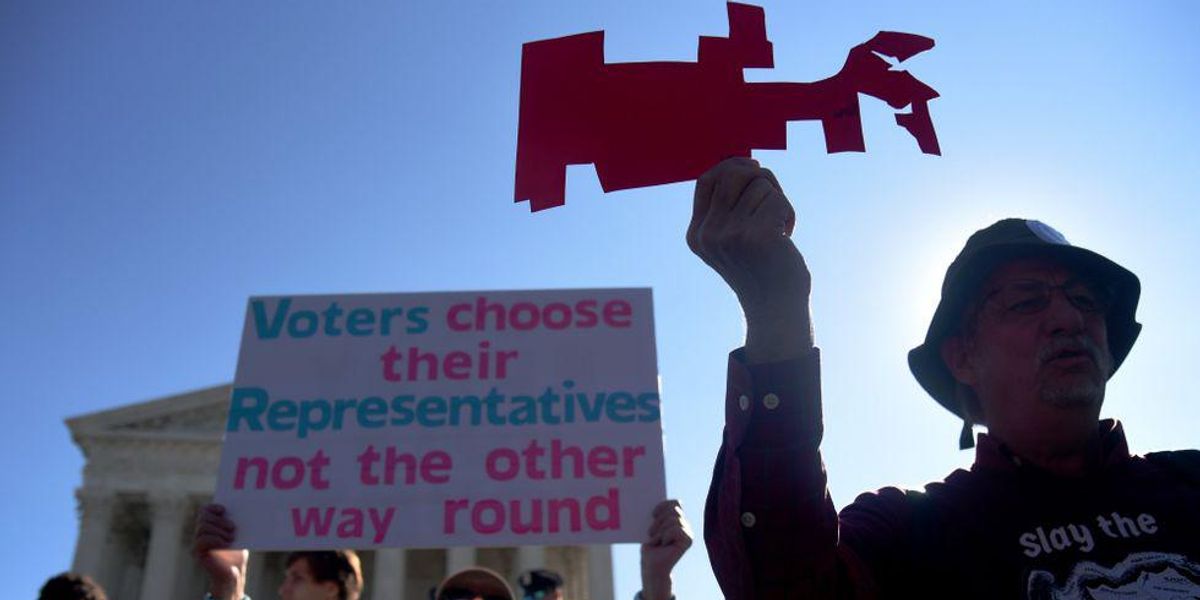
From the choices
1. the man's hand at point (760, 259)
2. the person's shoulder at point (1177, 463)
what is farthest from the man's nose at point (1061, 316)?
the man's hand at point (760, 259)

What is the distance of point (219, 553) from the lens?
370 cm

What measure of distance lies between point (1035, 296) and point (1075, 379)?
240 mm

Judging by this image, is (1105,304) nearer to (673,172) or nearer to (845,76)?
(845,76)

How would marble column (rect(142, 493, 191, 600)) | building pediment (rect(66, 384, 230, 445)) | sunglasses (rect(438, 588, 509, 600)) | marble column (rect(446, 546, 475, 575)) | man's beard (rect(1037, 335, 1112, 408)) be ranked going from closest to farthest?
man's beard (rect(1037, 335, 1112, 408)) → sunglasses (rect(438, 588, 509, 600)) → marble column (rect(446, 546, 475, 575)) → marble column (rect(142, 493, 191, 600)) → building pediment (rect(66, 384, 230, 445))

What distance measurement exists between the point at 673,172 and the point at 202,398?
37817mm

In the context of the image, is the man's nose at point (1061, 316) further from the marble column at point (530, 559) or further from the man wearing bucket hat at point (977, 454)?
the marble column at point (530, 559)

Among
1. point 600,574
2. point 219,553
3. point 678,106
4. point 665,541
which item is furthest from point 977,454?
point 600,574

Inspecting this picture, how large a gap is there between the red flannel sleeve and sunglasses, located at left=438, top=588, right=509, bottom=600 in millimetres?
3530

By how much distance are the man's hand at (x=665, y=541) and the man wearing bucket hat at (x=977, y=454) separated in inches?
51.5

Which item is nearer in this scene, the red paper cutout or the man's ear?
the red paper cutout

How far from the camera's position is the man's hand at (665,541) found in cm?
349

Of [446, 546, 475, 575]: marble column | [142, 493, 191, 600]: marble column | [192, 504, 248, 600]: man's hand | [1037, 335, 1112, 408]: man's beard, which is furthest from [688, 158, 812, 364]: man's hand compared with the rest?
[142, 493, 191, 600]: marble column

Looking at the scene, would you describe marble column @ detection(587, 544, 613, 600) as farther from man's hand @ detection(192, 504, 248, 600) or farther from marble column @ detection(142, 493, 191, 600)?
man's hand @ detection(192, 504, 248, 600)

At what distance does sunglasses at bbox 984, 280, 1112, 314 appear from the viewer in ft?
7.27
